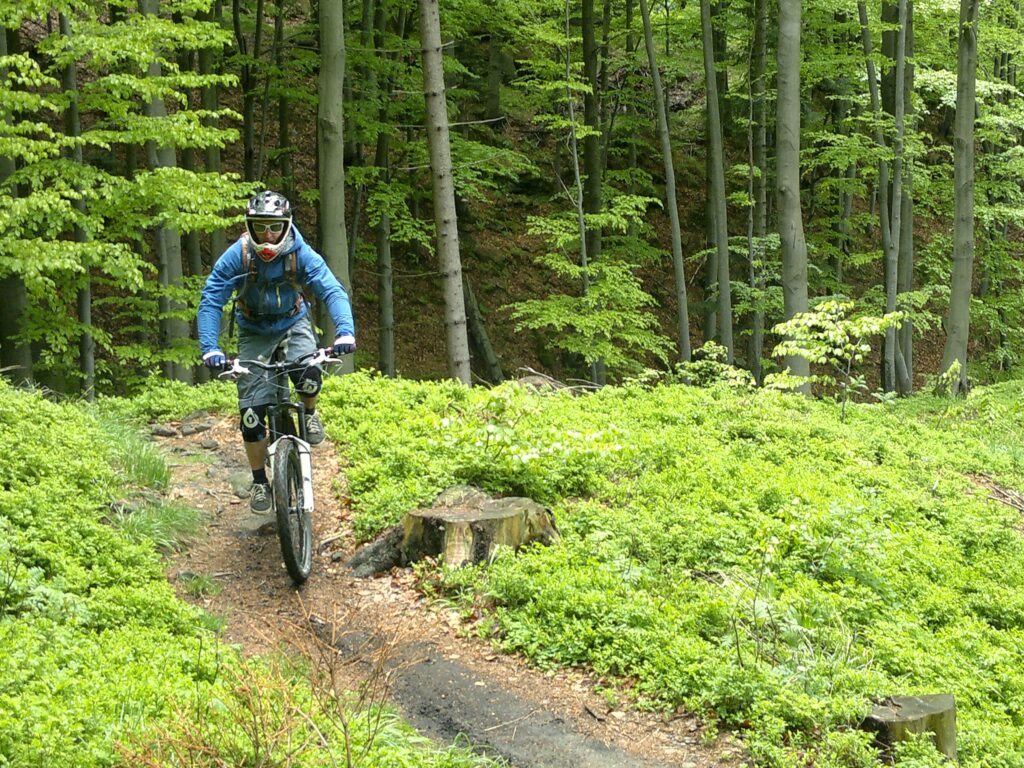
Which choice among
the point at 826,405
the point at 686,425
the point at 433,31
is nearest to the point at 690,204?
the point at 826,405

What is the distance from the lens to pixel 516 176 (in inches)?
791

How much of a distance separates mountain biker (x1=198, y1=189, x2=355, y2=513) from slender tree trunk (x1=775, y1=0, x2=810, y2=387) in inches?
350

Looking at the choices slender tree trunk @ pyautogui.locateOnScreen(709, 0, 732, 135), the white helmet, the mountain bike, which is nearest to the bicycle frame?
the mountain bike

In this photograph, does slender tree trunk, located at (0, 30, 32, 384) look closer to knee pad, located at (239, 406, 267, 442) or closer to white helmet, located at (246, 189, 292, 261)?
knee pad, located at (239, 406, 267, 442)

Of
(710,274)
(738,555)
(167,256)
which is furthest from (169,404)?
(710,274)

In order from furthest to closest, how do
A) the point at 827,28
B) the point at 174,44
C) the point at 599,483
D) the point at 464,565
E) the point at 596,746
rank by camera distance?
the point at 827,28 → the point at 174,44 → the point at 599,483 → the point at 464,565 → the point at 596,746

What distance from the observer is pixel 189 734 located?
3.03m

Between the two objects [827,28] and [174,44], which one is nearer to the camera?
[174,44]

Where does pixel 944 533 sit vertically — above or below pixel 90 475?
below

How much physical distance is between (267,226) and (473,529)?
2387 mm

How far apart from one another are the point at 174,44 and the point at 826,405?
31.4ft

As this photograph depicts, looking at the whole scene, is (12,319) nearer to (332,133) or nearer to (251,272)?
(332,133)

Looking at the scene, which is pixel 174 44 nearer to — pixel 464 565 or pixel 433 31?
pixel 433 31

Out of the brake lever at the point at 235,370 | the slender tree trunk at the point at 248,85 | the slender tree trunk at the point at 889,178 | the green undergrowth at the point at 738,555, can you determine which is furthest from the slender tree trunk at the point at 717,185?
the brake lever at the point at 235,370
